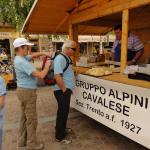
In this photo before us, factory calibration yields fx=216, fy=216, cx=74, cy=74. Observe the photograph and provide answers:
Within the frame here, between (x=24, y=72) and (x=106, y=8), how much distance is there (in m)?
2.07

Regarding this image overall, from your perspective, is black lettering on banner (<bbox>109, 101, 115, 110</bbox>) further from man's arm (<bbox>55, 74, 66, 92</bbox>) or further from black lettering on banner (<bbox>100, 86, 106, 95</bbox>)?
man's arm (<bbox>55, 74, 66, 92</bbox>)

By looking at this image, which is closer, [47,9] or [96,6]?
[96,6]

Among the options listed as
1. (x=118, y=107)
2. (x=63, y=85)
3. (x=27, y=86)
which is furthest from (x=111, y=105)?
(x=27, y=86)

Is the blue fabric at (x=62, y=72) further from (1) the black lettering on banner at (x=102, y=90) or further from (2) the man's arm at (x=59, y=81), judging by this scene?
(1) the black lettering on banner at (x=102, y=90)

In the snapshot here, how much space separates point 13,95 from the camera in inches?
331

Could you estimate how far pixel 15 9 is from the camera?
8.92 m

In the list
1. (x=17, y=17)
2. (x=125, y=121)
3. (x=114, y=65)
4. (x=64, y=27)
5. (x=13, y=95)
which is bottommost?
(x=13, y=95)

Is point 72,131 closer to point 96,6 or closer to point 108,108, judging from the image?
point 108,108

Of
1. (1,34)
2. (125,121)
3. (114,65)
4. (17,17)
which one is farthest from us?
(1,34)

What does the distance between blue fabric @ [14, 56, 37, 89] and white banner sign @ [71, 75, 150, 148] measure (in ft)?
4.14

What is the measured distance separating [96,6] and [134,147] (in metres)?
2.90

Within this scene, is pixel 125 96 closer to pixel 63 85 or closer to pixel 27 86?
pixel 63 85

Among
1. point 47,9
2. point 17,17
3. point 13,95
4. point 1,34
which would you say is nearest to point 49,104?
point 13,95

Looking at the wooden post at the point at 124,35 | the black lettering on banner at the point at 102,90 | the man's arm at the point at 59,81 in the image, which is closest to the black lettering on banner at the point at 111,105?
the black lettering on banner at the point at 102,90
